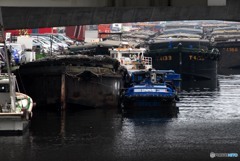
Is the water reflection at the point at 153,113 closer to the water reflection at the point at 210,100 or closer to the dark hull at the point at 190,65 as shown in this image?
the water reflection at the point at 210,100

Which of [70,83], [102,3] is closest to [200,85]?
[70,83]

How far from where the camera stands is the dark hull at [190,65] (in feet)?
258

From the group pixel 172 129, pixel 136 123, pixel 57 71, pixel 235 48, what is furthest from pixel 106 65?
pixel 235 48

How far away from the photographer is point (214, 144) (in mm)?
31875

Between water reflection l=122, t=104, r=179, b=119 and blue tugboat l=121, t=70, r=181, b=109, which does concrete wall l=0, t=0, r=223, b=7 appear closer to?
water reflection l=122, t=104, r=179, b=119

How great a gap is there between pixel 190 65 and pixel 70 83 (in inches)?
1367

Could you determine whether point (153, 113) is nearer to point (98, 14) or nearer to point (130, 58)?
point (98, 14)

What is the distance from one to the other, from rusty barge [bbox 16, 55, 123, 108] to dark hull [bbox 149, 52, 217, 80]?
103 ft

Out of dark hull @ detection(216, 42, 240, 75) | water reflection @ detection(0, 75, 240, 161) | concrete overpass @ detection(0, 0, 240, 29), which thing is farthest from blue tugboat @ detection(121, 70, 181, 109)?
dark hull @ detection(216, 42, 240, 75)

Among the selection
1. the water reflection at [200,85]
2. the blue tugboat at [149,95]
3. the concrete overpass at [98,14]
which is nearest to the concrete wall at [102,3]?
the concrete overpass at [98,14]

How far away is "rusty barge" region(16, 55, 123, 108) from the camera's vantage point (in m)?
46.6

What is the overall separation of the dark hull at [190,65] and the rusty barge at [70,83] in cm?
3125

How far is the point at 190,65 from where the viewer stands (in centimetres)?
7850

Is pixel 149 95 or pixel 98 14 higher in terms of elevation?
pixel 98 14
